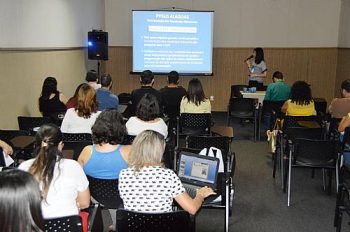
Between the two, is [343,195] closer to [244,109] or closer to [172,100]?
[172,100]

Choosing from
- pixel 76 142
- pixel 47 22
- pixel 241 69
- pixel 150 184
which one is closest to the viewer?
pixel 150 184

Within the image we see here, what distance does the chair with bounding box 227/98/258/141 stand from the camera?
7418 mm

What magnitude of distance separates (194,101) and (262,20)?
498 cm

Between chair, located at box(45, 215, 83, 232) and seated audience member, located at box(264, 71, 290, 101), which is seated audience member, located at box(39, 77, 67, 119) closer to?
seated audience member, located at box(264, 71, 290, 101)

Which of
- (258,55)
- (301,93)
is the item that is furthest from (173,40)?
(301,93)

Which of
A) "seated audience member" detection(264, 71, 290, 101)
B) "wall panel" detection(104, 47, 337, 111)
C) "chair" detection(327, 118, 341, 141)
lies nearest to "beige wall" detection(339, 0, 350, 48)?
"wall panel" detection(104, 47, 337, 111)

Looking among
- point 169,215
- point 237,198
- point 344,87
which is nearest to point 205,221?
point 237,198

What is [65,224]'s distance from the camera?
6.88 feet

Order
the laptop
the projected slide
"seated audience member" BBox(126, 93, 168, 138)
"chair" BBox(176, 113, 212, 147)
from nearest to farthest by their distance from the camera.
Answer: the laptop, "seated audience member" BBox(126, 93, 168, 138), "chair" BBox(176, 113, 212, 147), the projected slide

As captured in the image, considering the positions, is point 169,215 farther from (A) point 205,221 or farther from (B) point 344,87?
(B) point 344,87

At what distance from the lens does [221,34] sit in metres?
10.2

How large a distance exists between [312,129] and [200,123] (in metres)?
1.56

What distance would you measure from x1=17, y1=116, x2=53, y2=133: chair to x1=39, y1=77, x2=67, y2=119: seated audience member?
81 cm

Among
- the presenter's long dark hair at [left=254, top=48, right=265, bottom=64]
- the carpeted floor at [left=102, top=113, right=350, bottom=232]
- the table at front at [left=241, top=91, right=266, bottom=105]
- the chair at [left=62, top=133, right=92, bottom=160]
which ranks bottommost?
the carpeted floor at [left=102, top=113, right=350, bottom=232]
